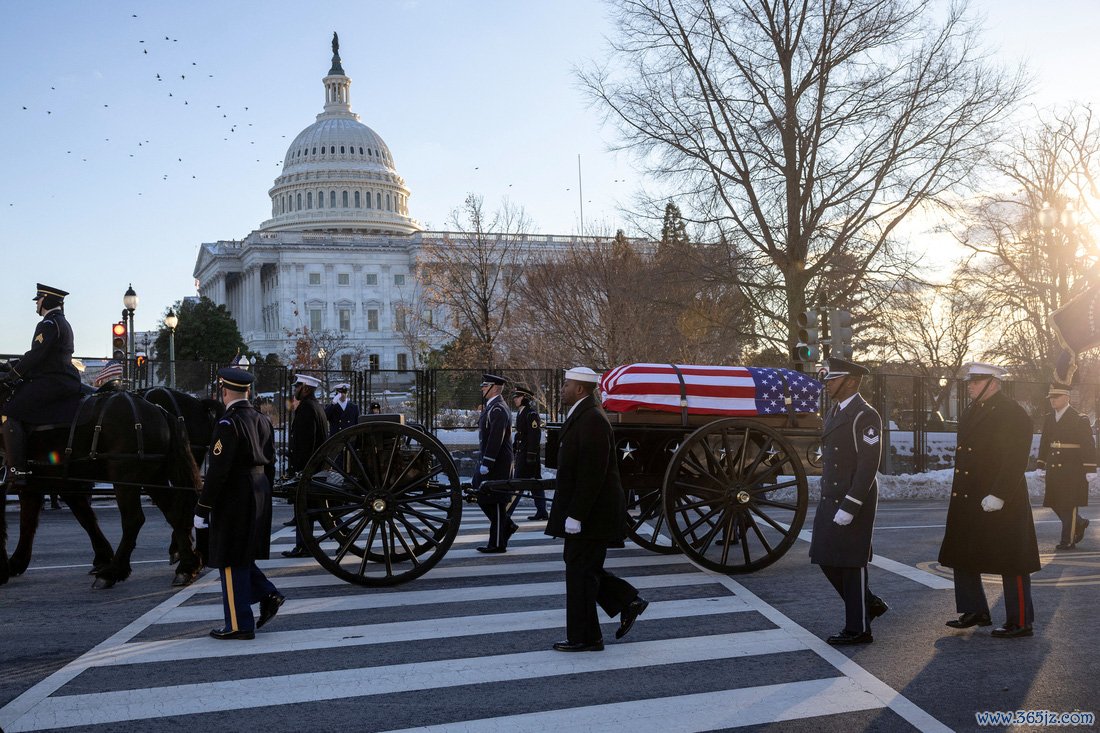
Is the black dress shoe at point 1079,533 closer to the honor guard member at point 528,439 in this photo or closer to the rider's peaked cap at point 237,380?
the honor guard member at point 528,439

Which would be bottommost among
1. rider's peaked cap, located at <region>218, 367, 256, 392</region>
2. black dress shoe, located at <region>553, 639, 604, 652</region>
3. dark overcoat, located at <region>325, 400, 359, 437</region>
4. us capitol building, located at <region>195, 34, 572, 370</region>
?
black dress shoe, located at <region>553, 639, 604, 652</region>

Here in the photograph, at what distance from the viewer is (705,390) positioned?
967cm

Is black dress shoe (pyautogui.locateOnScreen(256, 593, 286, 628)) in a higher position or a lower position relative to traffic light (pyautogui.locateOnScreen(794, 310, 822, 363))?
lower

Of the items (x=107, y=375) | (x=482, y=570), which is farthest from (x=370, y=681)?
(x=107, y=375)

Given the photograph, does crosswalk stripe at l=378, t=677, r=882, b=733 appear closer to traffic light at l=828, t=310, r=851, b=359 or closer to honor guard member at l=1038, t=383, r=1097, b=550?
honor guard member at l=1038, t=383, r=1097, b=550

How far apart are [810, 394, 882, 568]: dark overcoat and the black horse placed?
18.3ft

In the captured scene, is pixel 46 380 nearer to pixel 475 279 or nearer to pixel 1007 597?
pixel 1007 597

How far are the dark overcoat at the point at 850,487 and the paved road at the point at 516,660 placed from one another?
2.10 feet

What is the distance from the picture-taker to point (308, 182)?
5153 inches

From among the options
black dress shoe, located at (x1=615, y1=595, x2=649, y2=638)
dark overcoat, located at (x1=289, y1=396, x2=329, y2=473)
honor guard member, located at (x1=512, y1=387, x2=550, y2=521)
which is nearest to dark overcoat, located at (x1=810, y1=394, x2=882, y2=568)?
black dress shoe, located at (x1=615, y1=595, x2=649, y2=638)

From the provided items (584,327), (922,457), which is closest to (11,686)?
(922,457)

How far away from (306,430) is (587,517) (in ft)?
17.2

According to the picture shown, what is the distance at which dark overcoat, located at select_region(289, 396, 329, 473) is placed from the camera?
11.1m

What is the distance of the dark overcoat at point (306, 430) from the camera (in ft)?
36.5
